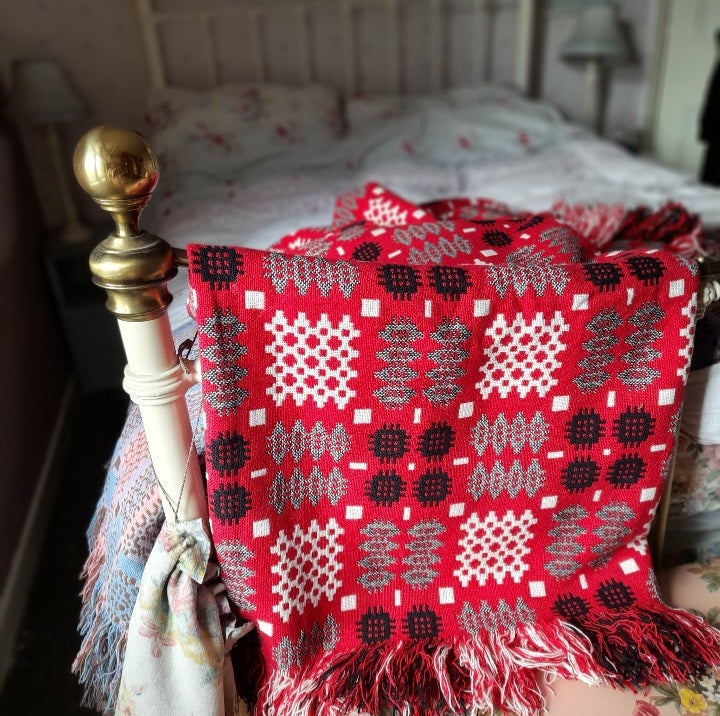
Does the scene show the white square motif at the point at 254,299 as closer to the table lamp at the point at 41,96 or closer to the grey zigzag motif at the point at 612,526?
the grey zigzag motif at the point at 612,526

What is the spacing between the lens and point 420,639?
2.62ft

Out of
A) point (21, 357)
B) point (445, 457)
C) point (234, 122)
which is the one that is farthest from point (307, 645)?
point (234, 122)

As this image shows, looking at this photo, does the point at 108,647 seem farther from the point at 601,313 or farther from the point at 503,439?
the point at 601,313

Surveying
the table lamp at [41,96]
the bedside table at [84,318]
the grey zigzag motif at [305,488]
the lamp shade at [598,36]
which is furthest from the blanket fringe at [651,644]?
the lamp shade at [598,36]

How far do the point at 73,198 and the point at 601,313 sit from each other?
2265 mm

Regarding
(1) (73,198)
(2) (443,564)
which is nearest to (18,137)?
(1) (73,198)

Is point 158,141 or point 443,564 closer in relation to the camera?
point 443,564

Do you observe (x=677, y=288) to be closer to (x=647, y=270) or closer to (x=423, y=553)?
(x=647, y=270)

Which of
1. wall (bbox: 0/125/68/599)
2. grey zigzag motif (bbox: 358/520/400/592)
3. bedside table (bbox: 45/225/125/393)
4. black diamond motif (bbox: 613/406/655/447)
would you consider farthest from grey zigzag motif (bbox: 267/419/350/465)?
bedside table (bbox: 45/225/125/393)

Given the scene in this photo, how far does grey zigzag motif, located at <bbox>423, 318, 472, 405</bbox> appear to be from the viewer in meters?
0.68

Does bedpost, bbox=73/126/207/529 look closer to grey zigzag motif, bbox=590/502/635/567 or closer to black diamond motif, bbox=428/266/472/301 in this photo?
black diamond motif, bbox=428/266/472/301

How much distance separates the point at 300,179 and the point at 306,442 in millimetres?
1453

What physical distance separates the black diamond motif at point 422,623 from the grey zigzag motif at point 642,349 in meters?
0.36

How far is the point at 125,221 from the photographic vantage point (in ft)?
1.98
